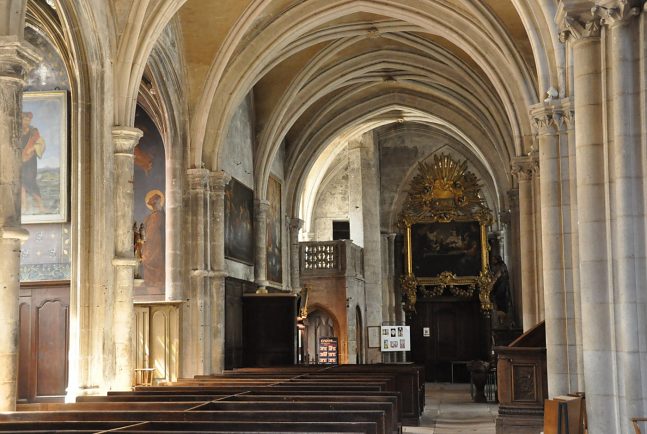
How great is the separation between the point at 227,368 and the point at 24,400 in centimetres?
485

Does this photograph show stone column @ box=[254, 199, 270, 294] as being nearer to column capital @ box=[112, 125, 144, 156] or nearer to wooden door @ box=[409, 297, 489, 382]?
column capital @ box=[112, 125, 144, 156]

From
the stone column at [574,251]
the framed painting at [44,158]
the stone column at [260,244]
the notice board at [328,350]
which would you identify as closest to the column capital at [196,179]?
the framed painting at [44,158]

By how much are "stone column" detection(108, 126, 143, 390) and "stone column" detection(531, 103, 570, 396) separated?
6021 millimetres

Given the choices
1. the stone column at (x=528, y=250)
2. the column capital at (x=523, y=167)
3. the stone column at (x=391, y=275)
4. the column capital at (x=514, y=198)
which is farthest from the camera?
the stone column at (x=391, y=275)

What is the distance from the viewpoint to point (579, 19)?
7.87 m

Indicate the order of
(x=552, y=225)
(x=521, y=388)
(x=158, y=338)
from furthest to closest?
(x=158, y=338) < (x=521, y=388) < (x=552, y=225)

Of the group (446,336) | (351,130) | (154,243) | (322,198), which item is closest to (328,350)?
(446,336)

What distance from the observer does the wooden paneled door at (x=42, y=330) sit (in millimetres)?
15891

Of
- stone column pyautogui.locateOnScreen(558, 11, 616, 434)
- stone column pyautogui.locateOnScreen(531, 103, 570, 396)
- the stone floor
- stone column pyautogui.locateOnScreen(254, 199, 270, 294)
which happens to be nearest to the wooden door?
the stone floor

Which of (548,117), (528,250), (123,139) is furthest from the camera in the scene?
(528,250)

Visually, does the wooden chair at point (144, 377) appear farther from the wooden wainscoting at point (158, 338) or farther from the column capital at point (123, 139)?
the column capital at point (123, 139)

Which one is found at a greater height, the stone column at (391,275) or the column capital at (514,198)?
the column capital at (514,198)

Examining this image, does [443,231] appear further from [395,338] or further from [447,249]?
[395,338]

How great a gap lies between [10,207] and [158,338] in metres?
8.05
